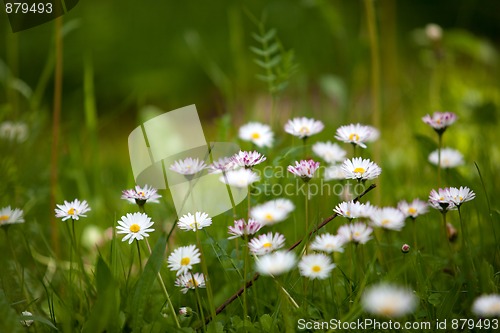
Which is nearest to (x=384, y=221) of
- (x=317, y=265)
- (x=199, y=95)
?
(x=317, y=265)

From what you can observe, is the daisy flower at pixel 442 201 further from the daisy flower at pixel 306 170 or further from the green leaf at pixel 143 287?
the green leaf at pixel 143 287

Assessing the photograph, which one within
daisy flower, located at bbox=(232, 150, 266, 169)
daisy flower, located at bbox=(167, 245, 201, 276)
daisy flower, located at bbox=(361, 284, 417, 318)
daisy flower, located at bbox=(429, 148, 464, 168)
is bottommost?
daisy flower, located at bbox=(361, 284, 417, 318)

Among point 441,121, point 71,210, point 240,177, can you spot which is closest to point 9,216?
point 71,210

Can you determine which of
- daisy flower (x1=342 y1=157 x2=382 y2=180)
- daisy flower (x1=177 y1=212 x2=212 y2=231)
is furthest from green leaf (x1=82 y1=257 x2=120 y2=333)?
daisy flower (x1=342 y1=157 x2=382 y2=180)

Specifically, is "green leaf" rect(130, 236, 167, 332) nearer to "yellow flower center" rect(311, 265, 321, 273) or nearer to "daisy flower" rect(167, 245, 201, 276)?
"daisy flower" rect(167, 245, 201, 276)

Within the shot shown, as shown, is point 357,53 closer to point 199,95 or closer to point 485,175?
point 485,175

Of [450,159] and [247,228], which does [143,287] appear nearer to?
[247,228]
